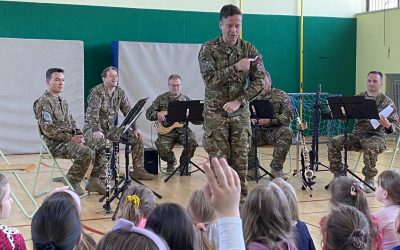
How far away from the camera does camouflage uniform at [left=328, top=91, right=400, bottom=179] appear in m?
6.73

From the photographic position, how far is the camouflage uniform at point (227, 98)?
513 centimetres

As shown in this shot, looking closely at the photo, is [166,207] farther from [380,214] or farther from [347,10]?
[347,10]

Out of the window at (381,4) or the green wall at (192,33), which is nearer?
the green wall at (192,33)

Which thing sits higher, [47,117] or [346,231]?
[47,117]

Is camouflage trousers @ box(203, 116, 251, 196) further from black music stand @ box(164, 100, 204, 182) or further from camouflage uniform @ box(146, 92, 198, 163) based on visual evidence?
camouflage uniform @ box(146, 92, 198, 163)

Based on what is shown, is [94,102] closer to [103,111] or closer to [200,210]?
[103,111]

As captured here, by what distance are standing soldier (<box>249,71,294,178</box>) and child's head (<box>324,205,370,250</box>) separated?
495 centimetres

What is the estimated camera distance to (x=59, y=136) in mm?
6180

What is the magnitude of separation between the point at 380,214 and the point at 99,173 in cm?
409

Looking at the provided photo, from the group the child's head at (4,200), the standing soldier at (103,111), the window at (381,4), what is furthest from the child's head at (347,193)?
the window at (381,4)

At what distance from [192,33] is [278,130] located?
16.8 feet

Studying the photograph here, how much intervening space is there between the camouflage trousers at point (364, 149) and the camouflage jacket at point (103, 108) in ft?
8.62

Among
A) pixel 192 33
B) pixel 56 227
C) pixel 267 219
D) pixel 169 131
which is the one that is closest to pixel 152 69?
pixel 192 33

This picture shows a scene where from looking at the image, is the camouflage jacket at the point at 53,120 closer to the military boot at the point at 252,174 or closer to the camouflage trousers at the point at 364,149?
the military boot at the point at 252,174
